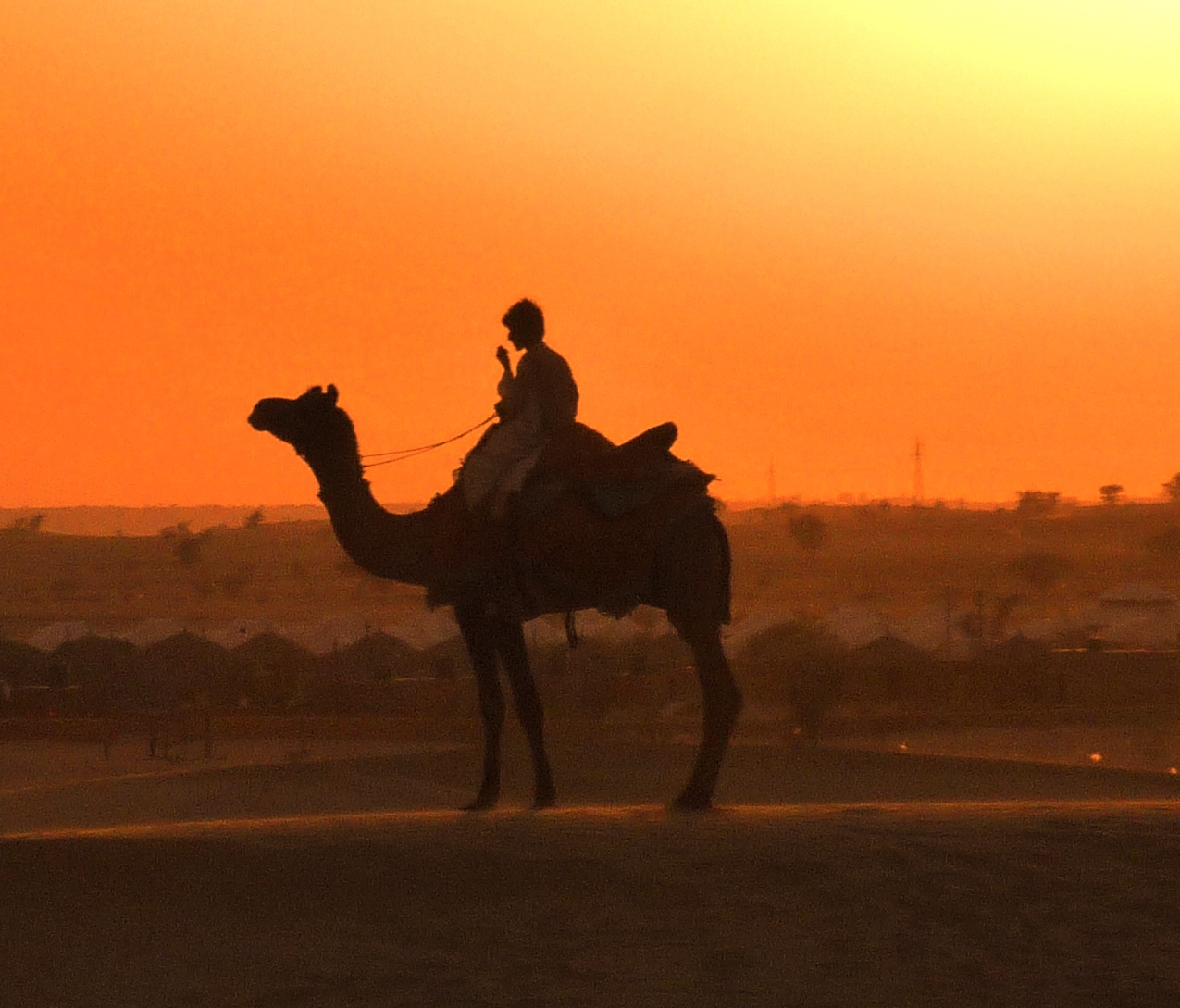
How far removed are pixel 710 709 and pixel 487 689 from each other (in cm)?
138

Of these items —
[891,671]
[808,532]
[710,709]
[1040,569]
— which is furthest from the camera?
[808,532]

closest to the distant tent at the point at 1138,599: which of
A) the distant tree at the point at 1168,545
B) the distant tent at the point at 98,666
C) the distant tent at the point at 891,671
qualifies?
the distant tent at the point at 891,671

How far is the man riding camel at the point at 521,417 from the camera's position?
1234 centimetres

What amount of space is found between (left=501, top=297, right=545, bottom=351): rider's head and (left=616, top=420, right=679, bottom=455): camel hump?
2.74 ft

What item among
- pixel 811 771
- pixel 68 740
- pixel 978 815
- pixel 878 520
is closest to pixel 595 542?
pixel 978 815

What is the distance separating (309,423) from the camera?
12.7m

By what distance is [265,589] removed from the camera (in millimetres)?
133250

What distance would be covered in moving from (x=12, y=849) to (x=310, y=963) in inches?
90.8

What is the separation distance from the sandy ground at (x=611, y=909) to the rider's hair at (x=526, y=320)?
9.33 ft

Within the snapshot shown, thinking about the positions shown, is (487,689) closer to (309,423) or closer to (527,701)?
(527,701)

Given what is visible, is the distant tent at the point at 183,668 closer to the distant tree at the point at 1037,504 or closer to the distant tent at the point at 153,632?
the distant tent at the point at 153,632

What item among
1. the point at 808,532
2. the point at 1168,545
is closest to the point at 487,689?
the point at 1168,545

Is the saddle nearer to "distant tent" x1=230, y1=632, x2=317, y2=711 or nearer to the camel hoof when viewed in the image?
the camel hoof

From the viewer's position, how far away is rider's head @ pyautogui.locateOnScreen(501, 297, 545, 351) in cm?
1263
